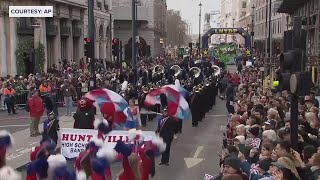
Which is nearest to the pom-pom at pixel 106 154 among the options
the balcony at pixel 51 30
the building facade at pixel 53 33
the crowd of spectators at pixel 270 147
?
the crowd of spectators at pixel 270 147

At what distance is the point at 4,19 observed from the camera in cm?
3959

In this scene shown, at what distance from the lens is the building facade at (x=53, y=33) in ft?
129

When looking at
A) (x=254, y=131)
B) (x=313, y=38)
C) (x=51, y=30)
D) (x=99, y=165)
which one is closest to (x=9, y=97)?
(x=254, y=131)

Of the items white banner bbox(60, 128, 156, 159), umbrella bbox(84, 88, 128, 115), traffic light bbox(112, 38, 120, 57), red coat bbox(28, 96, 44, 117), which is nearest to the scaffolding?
traffic light bbox(112, 38, 120, 57)

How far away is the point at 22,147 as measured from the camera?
17000mm

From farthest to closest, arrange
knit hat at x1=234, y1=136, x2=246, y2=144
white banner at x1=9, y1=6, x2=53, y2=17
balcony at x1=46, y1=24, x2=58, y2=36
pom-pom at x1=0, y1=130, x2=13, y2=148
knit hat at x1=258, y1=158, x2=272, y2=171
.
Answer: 1. balcony at x1=46, y1=24, x2=58, y2=36
2. white banner at x1=9, y1=6, x2=53, y2=17
3. knit hat at x1=234, y1=136, x2=246, y2=144
4. knit hat at x1=258, y1=158, x2=272, y2=171
5. pom-pom at x1=0, y1=130, x2=13, y2=148

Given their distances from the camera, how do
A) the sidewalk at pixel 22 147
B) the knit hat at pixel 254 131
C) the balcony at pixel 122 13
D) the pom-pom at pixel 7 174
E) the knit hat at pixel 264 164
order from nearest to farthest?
the pom-pom at pixel 7 174 < the knit hat at pixel 264 164 < the knit hat at pixel 254 131 < the sidewalk at pixel 22 147 < the balcony at pixel 122 13

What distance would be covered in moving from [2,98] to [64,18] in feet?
74.4

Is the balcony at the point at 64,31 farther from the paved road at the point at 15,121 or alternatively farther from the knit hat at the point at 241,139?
the knit hat at the point at 241,139

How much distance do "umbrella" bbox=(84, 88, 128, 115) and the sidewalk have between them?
233cm

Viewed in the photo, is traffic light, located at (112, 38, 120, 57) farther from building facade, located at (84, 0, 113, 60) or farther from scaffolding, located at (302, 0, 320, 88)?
building facade, located at (84, 0, 113, 60)

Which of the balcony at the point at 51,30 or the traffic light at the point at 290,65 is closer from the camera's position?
the traffic light at the point at 290,65

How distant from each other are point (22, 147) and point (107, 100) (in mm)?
5444

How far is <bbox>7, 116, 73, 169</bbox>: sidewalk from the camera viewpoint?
1459 cm
